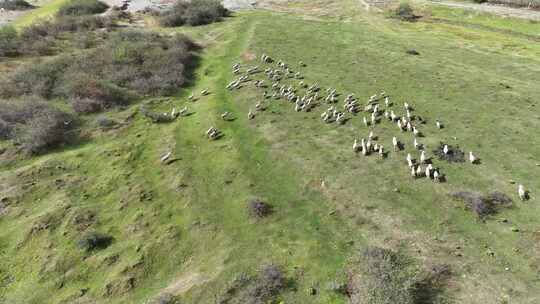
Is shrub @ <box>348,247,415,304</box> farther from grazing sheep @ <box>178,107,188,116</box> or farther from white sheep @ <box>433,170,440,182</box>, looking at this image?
grazing sheep @ <box>178,107,188,116</box>

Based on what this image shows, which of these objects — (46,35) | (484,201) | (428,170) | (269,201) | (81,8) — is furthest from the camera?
(81,8)

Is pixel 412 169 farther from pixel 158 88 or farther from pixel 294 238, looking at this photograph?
pixel 158 88

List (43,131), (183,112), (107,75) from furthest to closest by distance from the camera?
1. (107,75)
2. (183,112)
3. (43,131)

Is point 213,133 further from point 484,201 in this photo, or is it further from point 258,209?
point 484,201

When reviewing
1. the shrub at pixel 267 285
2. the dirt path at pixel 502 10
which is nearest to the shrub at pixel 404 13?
A: the dirt path at pixel 502 10

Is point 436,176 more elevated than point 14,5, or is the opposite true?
point 14,5

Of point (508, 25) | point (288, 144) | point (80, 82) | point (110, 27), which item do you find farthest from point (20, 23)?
point (508, 25)

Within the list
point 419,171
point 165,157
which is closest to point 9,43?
point 165,157
